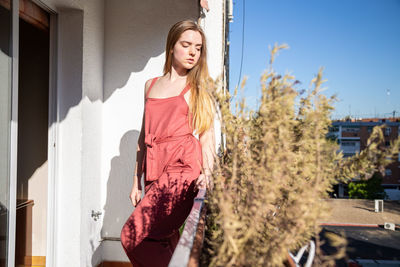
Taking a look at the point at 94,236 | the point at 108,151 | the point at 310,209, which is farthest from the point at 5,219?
the point at 310,209

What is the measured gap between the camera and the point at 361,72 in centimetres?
5706

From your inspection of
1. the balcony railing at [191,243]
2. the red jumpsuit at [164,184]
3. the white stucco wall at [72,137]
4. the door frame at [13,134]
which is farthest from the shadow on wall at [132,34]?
the balcony railing at [191,243]

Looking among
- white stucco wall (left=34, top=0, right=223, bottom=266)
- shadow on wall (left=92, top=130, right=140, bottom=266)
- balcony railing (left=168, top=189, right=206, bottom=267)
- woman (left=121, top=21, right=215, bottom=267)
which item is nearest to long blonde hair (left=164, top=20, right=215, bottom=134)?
woman (left=121, top=21, right=215, bottom=267)

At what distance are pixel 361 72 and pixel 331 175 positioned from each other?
64683 millimetres

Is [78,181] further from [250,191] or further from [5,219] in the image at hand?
[250,191]

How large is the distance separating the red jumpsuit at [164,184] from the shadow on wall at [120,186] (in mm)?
1240

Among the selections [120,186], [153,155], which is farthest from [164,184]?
[120,186]

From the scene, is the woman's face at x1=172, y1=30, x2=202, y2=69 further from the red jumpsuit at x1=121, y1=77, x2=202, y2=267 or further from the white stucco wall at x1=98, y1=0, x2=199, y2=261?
the white stucco wall at x1=98, y1=0, x2=199, y2=261

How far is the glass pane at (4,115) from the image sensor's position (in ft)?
5.64

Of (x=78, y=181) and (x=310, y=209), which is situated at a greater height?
(x=310, y=209)

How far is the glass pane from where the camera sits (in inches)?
67.7

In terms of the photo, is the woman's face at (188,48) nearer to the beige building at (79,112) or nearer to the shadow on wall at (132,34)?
the beige building at (79,112)

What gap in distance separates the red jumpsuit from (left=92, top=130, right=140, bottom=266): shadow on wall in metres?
1.24

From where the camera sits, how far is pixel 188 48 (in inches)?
63.4
